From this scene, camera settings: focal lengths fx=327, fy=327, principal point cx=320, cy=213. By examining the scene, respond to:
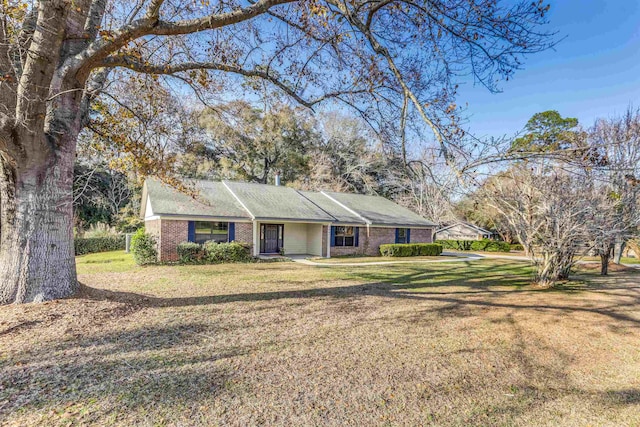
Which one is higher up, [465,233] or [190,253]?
[465,233]

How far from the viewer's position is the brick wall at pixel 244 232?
54.5 feet

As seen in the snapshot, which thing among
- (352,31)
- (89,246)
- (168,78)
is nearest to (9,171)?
(168,78)

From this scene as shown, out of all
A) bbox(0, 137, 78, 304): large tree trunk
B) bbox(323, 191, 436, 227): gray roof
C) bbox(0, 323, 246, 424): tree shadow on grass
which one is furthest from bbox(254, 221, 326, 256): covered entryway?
bbox(0, 323, 246, 424): tree shadow on grass

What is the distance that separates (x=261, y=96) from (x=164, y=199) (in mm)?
9804

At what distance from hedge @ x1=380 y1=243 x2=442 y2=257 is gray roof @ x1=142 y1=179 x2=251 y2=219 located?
901 cm

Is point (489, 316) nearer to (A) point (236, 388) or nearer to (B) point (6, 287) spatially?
(A) point (236, 388)

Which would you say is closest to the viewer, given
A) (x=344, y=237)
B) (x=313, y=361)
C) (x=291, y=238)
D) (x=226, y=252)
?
(x=313, y=361)

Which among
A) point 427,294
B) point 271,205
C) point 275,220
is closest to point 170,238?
point 275,220

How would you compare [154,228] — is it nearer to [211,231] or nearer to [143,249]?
[143,249]

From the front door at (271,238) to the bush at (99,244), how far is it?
9875 millimetres

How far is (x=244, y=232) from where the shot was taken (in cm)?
1680

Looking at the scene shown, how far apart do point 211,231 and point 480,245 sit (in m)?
25.1

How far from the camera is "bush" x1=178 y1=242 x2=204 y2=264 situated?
47.2ft

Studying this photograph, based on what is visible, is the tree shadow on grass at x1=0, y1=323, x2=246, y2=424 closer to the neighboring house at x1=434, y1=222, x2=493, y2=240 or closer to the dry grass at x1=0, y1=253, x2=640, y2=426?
the dry grass at x1=0, y1=253, x2=640, y2=426
